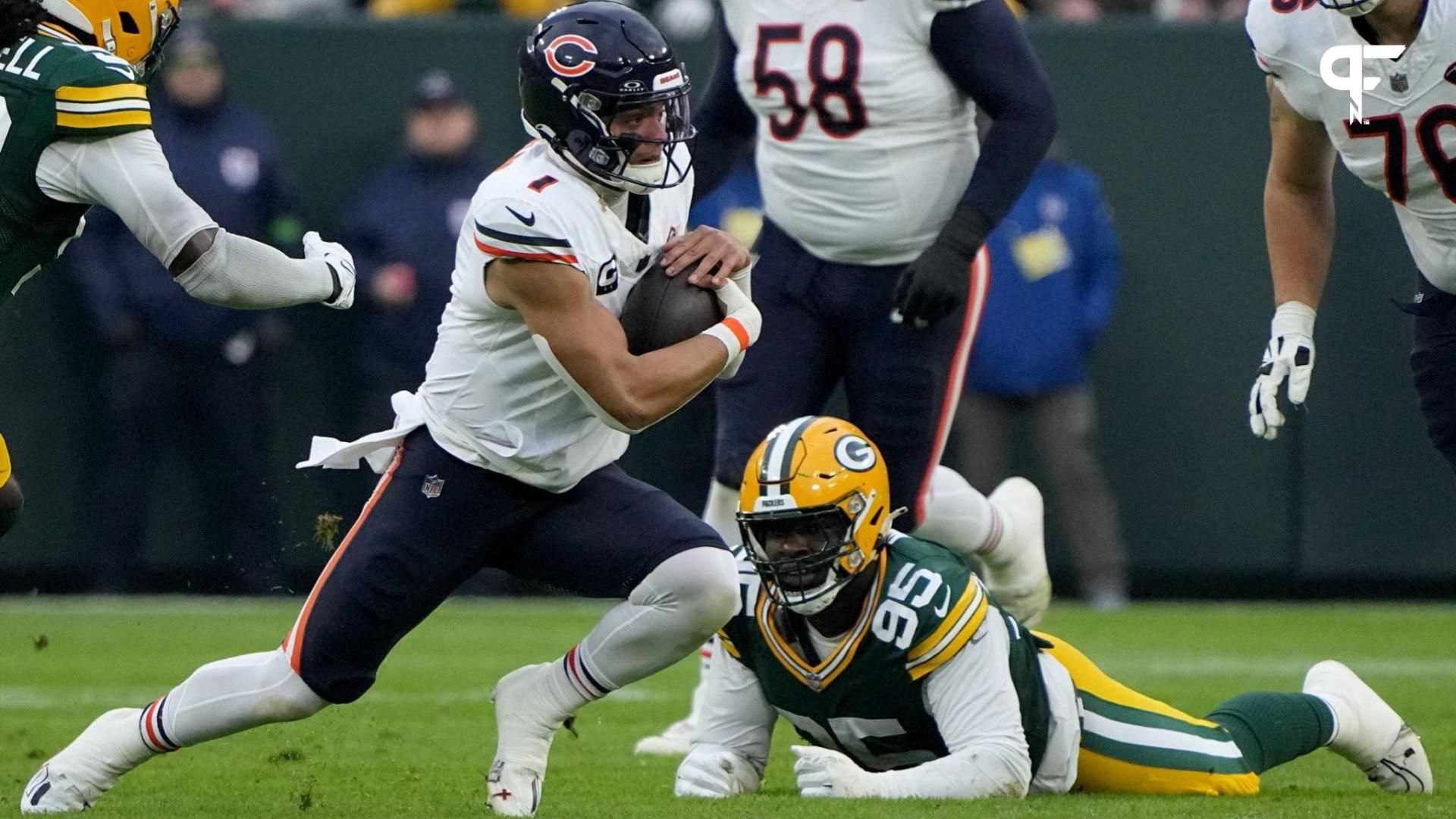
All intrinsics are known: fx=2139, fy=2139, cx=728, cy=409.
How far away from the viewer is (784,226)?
5094 millimetres

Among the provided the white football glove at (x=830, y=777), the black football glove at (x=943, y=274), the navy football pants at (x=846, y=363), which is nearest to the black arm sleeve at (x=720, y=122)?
the navy football pants at (x=846, y=363)

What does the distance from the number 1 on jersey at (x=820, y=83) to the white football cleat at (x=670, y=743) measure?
1.47m

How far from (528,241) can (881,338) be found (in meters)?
1.33

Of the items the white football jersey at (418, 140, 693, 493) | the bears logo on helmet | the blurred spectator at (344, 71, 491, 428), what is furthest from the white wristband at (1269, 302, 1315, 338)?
the blurred spectator at (344, 71, 491, 428)

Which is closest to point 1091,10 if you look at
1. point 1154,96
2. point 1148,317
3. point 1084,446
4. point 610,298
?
point 1154,96

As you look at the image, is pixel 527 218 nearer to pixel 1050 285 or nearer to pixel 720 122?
pixel 720 122

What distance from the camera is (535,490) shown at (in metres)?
4.11

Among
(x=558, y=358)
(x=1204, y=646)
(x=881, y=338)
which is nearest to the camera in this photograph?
(x=558, y=358)

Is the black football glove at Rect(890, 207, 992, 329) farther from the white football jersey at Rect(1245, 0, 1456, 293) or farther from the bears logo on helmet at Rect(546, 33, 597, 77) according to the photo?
the bears logo on helmet at Rect(546, 33, 597, 77)

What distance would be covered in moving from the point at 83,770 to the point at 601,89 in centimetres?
160

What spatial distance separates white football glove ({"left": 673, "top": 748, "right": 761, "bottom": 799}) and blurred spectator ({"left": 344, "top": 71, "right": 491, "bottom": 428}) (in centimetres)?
467

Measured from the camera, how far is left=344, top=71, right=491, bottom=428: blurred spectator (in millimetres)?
8664

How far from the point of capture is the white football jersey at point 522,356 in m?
3.97

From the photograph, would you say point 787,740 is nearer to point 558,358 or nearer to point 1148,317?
point 558,358
